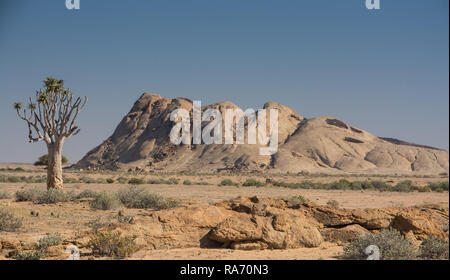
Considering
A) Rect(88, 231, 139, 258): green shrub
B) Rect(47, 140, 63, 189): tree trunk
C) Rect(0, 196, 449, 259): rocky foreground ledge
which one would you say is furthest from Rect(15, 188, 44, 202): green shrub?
Rect(88, 231, 139, 258): green shrub

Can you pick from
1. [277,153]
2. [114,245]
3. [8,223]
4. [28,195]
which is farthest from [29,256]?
[277,153]

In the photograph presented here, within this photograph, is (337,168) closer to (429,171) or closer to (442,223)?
(429,171)

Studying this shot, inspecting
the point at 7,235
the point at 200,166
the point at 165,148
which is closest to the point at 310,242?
the point at 7,235

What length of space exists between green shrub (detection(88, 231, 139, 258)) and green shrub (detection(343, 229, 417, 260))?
13.7 feet

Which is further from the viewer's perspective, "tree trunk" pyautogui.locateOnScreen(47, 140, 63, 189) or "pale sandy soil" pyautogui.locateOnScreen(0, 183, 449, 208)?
"pale sandy soil" pyautogui.locateOnScreen(0, 183, 449, 208)

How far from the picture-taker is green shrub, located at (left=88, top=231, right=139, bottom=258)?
8266mm

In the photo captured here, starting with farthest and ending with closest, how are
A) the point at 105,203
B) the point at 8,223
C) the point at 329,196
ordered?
the point at 329,196 < the point at 105,203 < the point at 8,223

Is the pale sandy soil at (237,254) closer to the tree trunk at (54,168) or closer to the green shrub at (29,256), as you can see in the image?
the green shrub at (29,256)

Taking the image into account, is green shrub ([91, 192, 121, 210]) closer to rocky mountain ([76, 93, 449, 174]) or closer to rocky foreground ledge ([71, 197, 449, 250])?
rocky foreground ledge ([71, 197, 449, 250])

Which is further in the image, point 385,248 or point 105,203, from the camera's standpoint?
point 105,203

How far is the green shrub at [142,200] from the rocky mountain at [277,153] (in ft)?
162

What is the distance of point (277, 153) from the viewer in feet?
253

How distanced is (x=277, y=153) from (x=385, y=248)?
69063 millimetres

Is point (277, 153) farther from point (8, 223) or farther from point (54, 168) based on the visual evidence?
point (8, 223)
